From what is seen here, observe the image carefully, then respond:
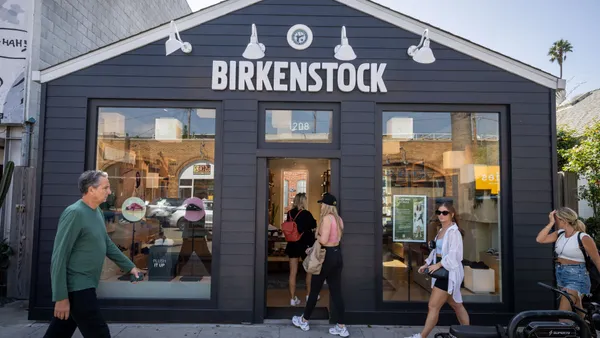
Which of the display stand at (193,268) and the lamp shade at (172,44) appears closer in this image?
the lamp shade at (172,44)

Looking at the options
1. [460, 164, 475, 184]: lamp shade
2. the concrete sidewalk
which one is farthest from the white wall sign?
[460, 164, 475, 184]: lamp shade

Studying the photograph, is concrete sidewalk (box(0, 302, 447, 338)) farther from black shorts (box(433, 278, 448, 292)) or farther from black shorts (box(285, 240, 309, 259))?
black shorts (box(285, 240, 309, 259))

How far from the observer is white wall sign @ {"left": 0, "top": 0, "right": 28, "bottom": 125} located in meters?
6.26

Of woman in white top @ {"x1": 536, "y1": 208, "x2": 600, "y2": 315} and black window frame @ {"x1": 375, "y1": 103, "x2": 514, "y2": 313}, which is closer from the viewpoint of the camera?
woman in white top @ {"x1": 536, "y1": 208, "x2": 600, "y2": 315}

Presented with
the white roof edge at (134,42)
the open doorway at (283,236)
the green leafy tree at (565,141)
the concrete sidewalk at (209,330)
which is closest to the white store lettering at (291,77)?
the white roof edge at (134,42)

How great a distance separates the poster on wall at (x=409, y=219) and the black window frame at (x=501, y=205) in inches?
11.4

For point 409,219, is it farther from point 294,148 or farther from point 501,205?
point 294,148

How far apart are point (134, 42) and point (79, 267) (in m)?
3.38

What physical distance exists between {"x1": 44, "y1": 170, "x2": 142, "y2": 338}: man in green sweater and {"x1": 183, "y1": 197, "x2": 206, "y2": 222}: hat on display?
2.15 m

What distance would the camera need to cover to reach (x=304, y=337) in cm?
470

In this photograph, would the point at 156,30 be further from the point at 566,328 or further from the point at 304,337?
the point at 566,328

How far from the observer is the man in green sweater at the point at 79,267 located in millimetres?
2996

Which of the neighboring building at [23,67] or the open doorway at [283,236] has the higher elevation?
the neighboring building at [23,67]

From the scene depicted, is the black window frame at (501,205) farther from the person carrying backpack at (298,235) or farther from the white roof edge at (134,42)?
the white roof edge at (134,42)
